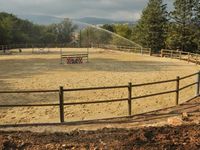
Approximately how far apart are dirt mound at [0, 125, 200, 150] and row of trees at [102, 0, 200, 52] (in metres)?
43.7

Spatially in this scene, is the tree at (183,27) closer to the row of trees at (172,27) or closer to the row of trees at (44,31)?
the row of trees at (172,27)

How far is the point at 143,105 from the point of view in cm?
1338

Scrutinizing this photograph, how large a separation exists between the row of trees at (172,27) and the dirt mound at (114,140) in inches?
1719

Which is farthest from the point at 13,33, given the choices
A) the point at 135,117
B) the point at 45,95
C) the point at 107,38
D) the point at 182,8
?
the point at 135,117

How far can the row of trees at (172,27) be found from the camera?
50438 millimetres

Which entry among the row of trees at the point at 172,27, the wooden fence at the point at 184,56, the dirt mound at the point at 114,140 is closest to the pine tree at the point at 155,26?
the row of trees at the point at 172,27

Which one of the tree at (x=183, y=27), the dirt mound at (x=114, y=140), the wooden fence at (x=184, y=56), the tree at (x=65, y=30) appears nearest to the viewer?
the dirt mound at (x=114, y=140)

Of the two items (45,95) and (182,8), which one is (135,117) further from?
(182,8)

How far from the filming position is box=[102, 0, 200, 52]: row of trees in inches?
1986

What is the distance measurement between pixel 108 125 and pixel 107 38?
6096 centimetres

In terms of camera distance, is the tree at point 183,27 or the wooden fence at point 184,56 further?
the tree at point 183,27

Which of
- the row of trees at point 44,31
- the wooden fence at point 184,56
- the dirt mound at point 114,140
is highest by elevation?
the row of trees at point 44,31

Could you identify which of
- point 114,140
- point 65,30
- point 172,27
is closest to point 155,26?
point 172,27

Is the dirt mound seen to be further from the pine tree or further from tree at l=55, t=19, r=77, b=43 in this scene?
tree at l=55, t=19, r=77, b=43
